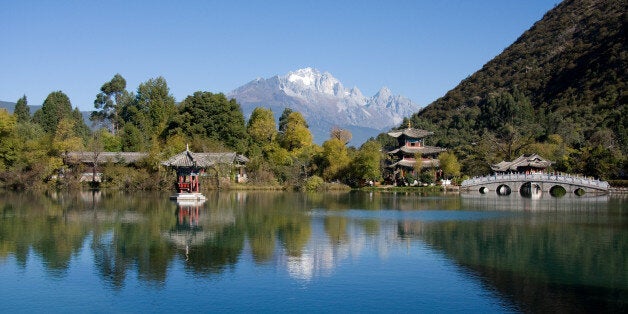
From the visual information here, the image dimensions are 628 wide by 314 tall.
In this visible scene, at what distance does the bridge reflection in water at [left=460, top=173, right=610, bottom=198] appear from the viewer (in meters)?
51.3

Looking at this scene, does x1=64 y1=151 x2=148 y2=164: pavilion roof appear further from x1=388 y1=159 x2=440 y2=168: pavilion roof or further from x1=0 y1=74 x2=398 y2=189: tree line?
x1=388 y1=159 x2=440 y2=168: pavilion roof

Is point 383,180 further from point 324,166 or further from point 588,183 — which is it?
point 588,183

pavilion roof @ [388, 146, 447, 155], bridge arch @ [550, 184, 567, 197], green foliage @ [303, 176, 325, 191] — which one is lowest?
bridge arch @ [550, 184, 567, 197]

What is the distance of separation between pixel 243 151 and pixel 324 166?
29.5 ft

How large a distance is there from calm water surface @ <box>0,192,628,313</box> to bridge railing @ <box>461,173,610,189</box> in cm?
1982

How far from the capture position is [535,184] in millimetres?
58438

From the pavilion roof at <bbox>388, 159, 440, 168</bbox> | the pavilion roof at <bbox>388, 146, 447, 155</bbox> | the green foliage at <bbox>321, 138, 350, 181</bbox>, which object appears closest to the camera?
the green foliage at <bbox>321, 138, 350, 181</bbox>

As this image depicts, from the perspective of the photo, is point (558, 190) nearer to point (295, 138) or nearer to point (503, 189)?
point (503, 189)

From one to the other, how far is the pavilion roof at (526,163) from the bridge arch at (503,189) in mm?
2083

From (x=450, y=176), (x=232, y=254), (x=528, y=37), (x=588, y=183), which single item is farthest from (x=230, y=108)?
(x=528, y=37)

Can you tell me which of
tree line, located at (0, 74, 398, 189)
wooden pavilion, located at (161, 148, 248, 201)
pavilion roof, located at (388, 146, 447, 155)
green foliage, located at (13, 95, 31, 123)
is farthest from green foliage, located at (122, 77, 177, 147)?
pavilion roof, located at (388, 146, 447, 155)

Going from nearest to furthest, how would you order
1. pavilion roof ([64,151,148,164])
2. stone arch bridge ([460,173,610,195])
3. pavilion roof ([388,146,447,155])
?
stone arch bridge ([460,173,610,195])
pavilion roof ([64,151,148,164])
pavilion roof ([388,146,447,155])

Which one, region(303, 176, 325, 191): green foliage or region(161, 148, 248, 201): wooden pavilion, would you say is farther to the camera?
region(303, 176, 325, 191): green foliage

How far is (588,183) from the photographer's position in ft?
168
